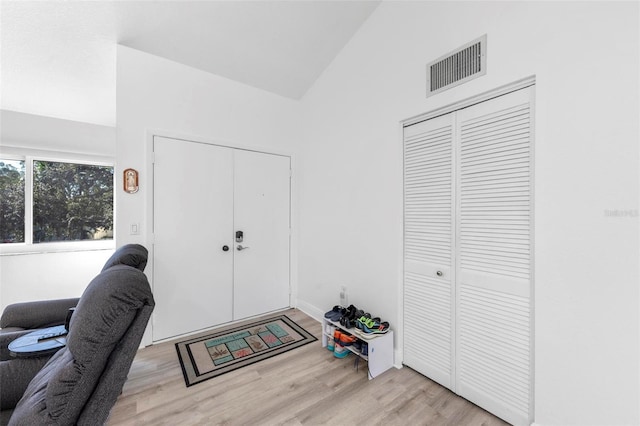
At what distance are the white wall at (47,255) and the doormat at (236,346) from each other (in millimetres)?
2179

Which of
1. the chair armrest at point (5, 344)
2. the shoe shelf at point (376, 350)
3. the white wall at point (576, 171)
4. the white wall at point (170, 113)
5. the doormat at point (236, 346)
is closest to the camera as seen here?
the white wall at point (576, 171)

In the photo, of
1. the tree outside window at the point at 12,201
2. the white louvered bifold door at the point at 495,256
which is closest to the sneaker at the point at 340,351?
the white louvered bifold door at the point at 495,256

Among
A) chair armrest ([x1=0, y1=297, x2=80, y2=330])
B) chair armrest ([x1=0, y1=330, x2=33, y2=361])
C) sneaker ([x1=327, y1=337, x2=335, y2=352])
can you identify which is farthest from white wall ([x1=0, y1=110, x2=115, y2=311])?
sneaker ([x1=327, y1=337, x2=335, y2=352])

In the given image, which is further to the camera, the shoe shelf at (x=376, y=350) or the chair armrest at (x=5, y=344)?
the shoe shelf at (x=376, y=350)

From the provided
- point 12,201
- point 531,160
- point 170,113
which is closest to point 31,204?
point 12,201

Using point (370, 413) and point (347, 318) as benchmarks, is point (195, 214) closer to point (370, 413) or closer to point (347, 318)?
point (347, 318)

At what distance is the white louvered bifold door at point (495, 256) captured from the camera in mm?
1526

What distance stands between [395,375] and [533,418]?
2.84 feet

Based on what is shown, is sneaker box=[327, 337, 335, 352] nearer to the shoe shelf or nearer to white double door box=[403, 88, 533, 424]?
the shoe shelf

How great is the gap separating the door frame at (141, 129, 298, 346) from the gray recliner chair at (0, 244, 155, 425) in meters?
1.38

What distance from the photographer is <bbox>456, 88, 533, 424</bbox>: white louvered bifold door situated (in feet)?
5.01

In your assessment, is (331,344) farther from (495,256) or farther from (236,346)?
(495,256)

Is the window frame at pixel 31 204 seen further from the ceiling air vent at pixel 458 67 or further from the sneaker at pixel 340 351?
the ceiling air vent at pixel 458 67

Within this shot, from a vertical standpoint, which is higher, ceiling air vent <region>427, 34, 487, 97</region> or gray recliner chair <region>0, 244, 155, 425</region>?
ceiling air vent <region>427, 34, 487, 97</region>
